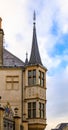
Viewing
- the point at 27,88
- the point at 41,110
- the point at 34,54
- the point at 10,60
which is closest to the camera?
the point at 41,110

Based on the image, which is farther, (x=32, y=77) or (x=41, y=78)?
(x=41, y=78)

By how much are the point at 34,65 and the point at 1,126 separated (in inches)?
485

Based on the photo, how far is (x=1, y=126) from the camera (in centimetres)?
3366

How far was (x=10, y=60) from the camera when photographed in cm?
4775

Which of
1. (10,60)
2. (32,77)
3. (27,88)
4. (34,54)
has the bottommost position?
(27,88)

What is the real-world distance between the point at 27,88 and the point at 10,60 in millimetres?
4613

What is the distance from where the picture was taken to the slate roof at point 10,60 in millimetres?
47000

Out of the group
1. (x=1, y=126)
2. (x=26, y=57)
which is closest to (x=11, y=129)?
(x=1, y=126)

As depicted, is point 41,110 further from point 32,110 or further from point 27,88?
point 27,88

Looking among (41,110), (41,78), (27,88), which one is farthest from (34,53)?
(41,110)

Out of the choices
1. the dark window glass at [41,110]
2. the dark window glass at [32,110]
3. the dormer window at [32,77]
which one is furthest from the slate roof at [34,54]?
the dark window glass at [41,110]

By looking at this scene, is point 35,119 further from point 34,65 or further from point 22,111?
point 34,65

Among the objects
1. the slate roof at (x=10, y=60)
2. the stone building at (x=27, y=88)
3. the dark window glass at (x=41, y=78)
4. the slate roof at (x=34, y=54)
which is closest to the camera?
the stone building at (x=27, y=88)

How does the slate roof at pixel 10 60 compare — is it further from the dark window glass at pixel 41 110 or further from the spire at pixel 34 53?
the dark window glass at pixel 41 110
